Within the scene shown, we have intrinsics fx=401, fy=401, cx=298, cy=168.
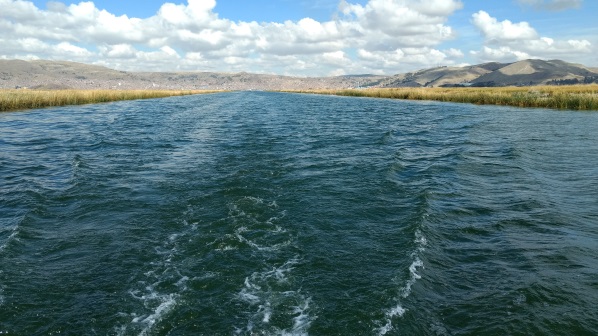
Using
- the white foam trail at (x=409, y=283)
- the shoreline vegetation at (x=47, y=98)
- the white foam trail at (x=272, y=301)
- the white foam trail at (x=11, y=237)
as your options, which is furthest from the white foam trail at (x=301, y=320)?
the shoreline vegetation at (x=47, y=98)

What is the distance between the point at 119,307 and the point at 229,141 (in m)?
21.5

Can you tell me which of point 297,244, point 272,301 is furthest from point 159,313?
point 297,244

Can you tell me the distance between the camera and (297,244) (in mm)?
11258

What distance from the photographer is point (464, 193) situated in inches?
645

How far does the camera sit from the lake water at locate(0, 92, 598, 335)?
785 cm

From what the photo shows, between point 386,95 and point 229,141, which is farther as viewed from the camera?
point 386,95

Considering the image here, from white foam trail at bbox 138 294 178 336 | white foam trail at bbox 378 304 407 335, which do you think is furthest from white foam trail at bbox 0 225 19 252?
white foam trail at bbox 378 304 407 335

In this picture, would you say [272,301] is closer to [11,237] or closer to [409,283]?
[409,283]

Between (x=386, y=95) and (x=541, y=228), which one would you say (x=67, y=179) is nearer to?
(x=541, y=228)

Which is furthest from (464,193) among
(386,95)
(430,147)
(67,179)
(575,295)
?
(386,95)

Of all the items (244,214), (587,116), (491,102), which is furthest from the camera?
(491,102)

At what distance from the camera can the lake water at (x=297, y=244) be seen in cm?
785

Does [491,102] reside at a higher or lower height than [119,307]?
higher

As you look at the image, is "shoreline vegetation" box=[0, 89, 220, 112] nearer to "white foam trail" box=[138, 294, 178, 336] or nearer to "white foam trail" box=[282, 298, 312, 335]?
"white foam trail" box=[138, 294, 178, 336]
